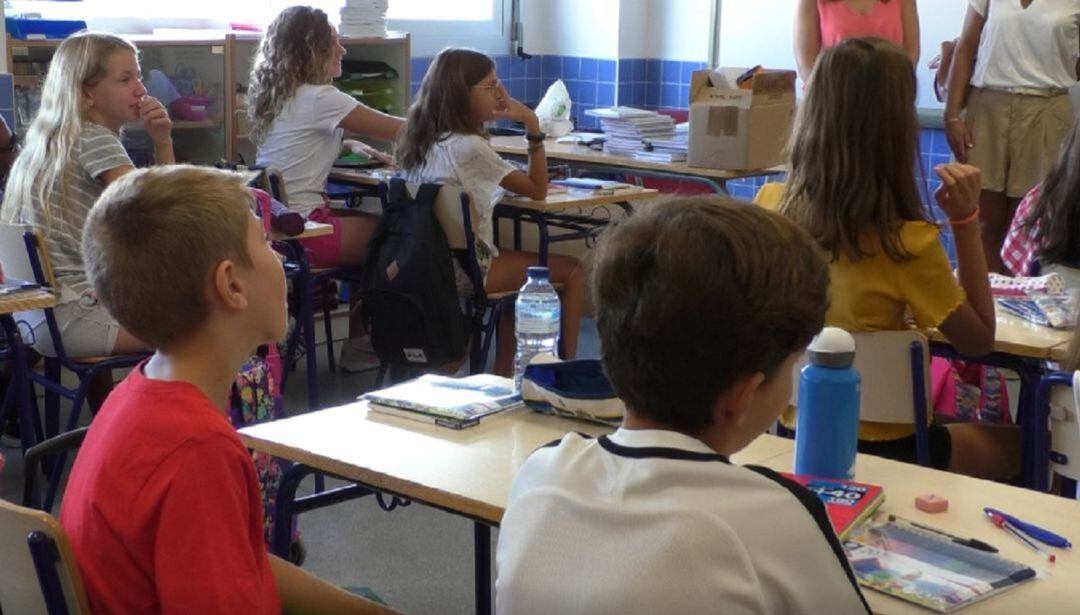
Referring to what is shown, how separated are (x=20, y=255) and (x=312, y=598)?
2171 millimetres

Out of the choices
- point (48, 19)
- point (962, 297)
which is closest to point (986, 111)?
point (962, 297)

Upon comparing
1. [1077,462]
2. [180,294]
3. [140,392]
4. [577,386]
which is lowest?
[1077,462]

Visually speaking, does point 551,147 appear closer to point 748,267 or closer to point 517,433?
point 517,433

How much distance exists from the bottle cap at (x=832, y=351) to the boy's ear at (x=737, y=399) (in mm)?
541

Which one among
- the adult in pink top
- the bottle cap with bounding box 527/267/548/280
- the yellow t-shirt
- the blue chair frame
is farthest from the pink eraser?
the adult in pink top

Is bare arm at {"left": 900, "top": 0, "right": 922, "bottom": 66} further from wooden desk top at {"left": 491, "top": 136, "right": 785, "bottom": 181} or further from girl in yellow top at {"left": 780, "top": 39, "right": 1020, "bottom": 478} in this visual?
girl in yellow top at {"left": 780, "top": 39, "right": 1020, "bottom": 478}

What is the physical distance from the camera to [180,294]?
1.70m

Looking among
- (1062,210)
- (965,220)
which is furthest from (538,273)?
(1062,210)

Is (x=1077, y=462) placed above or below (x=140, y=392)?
below

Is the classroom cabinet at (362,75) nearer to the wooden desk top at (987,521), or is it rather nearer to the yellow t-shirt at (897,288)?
the yellow t-shirt at (897,288)

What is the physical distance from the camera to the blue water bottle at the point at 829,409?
6.21 ft

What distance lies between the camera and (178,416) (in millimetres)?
1613

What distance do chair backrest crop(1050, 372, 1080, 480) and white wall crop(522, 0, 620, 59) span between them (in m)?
5.20

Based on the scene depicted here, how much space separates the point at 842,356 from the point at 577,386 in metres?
0.49
